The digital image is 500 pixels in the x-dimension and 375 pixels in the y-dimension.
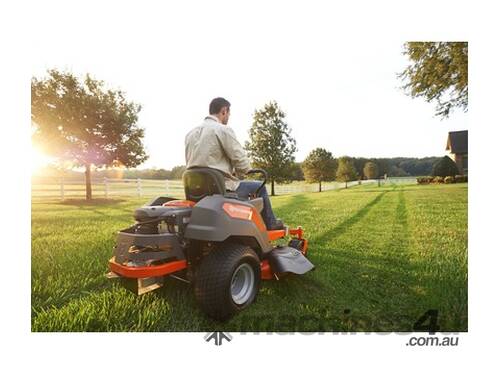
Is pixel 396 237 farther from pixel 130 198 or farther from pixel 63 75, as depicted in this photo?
pixel 63 75

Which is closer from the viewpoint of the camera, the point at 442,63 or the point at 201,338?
the point at 201,338

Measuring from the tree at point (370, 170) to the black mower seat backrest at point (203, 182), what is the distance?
6.73ft

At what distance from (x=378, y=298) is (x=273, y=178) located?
191cm

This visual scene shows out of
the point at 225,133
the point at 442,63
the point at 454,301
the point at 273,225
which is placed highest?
the point at 442,63

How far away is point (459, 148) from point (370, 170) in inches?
36.0

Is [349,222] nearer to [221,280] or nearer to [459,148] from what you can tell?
[459,148]

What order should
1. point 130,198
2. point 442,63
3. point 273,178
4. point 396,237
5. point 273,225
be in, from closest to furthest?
point 273,225 → point 442,63 → point 130,198 → point 396,237 → point 273,178

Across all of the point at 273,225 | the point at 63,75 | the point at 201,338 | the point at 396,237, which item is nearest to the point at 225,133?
the point at 273,225

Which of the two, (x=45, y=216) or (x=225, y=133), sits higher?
(x=225, y=133)

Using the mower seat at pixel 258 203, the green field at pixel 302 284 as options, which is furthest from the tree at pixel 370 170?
the mower seat at pixel 258 203

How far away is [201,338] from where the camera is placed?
80.7 inches

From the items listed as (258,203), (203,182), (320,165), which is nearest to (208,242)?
(203,182)

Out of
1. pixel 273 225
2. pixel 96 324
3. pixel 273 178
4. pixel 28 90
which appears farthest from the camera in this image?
pixel 273 178

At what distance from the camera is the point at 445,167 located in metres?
2.82
